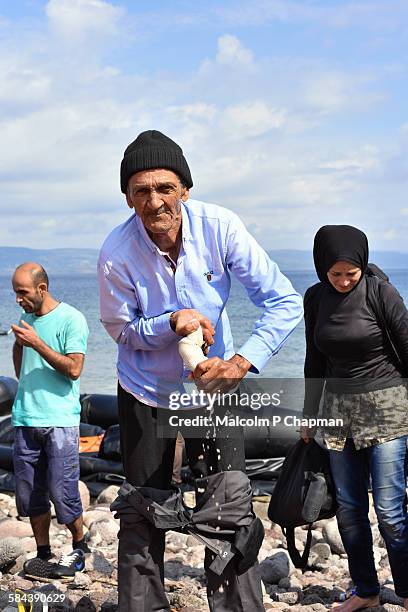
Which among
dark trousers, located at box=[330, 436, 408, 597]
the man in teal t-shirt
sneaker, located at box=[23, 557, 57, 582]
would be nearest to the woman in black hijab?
dark trousers, located at box=[330, 436, 408, 597]

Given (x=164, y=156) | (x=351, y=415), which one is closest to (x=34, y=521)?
(x=351, y=415)

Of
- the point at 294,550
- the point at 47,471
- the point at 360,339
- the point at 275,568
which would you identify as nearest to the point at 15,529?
the point at 47,471

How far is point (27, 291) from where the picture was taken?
6137mm

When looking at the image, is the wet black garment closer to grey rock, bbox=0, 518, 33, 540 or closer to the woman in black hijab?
the woman in black hijab

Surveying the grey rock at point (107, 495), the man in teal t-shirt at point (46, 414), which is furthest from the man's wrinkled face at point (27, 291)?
the grey rock at point (107, 495)

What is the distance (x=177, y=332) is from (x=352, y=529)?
1.73 m

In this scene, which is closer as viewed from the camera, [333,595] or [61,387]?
[333,595]

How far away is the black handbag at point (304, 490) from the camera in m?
4.89

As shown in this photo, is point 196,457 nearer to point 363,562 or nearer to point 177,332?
point 177,332

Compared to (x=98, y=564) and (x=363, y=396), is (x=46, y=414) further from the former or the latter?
(x=363, y=396)

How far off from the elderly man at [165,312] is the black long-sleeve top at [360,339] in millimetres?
656

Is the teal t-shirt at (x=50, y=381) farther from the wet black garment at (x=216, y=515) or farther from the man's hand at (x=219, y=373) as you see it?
the man's hand at (x=219, y=373)

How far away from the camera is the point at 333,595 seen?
520 cm

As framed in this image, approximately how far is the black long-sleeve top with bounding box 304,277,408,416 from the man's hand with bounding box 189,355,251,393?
3.22ft
